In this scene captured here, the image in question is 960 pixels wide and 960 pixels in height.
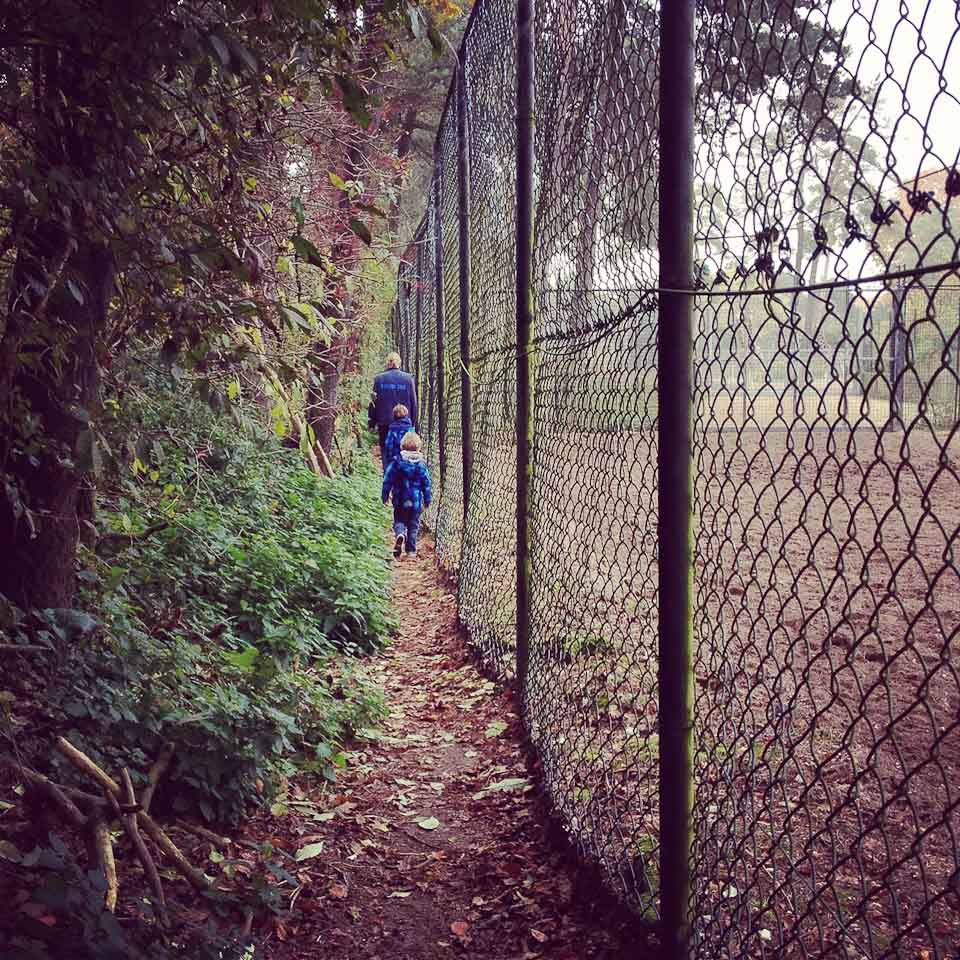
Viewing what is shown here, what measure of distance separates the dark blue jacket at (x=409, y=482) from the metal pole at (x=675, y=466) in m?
7.03

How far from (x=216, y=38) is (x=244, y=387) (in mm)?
5583

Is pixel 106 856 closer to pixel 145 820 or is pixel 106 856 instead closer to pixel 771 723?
pixel 145 820

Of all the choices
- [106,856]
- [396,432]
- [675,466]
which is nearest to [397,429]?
[396,432]

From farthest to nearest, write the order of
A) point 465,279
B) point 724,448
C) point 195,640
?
point 465,279, point 195,640, point 724,448

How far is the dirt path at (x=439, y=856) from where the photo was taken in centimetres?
300

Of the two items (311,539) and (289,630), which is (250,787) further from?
(311,539)

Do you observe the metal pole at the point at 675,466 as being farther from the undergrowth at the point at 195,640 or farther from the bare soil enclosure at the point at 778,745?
the undergrowth at the point at 195,640

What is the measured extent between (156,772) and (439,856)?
114 centimetres

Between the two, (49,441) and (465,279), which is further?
(465,279)

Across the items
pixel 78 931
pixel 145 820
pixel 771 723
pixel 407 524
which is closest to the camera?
pixel 78 931

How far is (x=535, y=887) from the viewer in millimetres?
3225

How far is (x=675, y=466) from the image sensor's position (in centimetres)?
229

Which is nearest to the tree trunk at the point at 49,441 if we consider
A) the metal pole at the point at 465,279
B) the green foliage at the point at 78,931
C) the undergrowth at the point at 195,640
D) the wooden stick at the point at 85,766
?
the undergrowth at the point at 195,640

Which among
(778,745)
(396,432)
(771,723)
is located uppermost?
(396,432)
